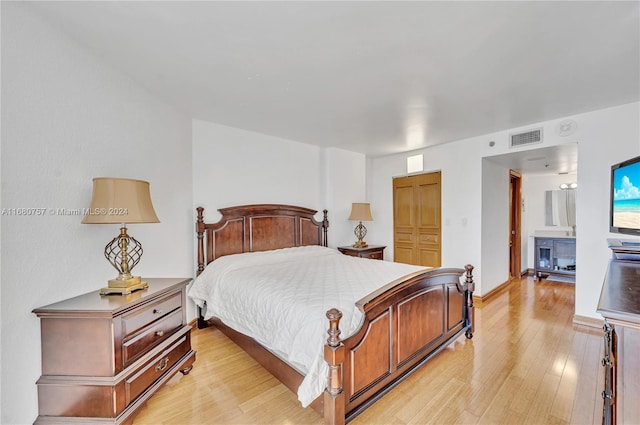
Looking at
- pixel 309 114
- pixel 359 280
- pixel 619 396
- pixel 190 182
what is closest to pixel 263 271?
pixel 359 280

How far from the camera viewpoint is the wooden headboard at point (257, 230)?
310 centimetres

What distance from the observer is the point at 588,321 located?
117 inches

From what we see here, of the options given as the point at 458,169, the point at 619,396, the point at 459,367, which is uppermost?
the point at 458,169

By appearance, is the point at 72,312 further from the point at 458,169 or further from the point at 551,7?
the point at 458,169

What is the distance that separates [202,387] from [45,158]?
5.89 ft

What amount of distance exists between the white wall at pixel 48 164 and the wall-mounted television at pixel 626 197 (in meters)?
3.80

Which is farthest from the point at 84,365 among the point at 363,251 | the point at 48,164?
the point at 363,251

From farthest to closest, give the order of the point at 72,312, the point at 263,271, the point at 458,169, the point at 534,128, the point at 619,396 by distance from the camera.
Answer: the point at 458,169, the point at 534,128, the point at 263,271, the point at 72,312, the point at 619,396

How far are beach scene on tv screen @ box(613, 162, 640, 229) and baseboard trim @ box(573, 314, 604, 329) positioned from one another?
1.17 m

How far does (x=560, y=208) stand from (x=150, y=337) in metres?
6.60

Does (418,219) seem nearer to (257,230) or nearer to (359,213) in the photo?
(359,213)

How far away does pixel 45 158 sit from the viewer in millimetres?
1549

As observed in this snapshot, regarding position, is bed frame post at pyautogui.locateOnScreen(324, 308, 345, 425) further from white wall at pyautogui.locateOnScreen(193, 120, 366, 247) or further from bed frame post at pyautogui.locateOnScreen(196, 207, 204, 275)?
white wall at pyautogui.locateOnScreen(193, 120, 366, 247)

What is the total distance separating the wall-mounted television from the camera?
199 centimetres
